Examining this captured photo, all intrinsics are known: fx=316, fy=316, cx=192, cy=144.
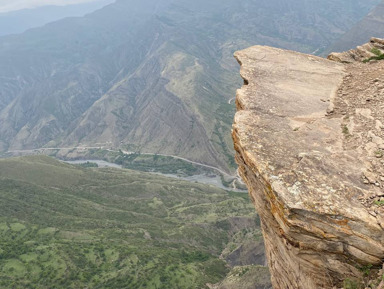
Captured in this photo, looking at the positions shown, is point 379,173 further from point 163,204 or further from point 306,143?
point 163,204

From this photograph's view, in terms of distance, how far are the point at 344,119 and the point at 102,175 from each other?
145 meters

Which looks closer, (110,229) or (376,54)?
(376,54)

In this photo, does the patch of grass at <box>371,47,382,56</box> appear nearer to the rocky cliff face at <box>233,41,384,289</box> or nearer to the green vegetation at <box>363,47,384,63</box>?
the green vegetation at <box>363,47,384,63</box>

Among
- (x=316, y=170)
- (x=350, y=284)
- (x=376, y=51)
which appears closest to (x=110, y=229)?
(x=376, y=51)

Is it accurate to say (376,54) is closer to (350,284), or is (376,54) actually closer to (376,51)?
(376,51)

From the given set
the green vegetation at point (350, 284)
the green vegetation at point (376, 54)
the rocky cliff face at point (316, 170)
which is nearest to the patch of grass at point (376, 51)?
the green vegetation at point (376, 54)

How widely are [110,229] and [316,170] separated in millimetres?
92140

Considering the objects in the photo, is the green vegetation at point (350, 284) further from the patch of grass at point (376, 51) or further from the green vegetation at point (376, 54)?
the patch of grass at point (376, 51)

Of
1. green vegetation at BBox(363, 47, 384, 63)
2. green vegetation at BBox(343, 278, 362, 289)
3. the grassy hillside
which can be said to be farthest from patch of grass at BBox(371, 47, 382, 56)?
the grassy hillside

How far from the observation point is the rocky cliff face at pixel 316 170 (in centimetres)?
1401

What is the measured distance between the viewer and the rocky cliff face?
1401 centimetres

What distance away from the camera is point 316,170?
15.7m

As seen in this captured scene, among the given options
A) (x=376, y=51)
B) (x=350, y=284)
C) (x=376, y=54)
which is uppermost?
(x=376, y=51)

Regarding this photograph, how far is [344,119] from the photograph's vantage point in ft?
67.0
